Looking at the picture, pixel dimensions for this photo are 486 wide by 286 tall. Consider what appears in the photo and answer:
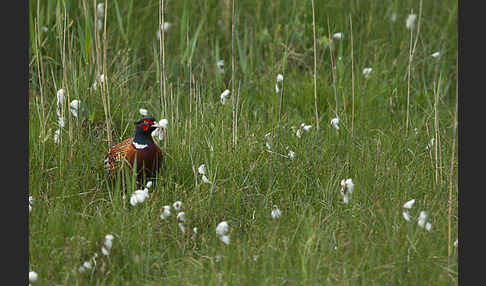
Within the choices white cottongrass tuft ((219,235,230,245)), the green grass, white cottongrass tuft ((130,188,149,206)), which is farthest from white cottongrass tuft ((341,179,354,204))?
white cottongrass tuft ((130,188,149,206))

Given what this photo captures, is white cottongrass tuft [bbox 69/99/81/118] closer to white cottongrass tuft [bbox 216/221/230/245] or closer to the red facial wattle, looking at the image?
the red facial wattle

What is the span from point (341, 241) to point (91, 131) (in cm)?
203

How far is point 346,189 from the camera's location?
3.70 meters

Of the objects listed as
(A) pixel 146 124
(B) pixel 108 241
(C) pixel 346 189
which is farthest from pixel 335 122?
(B) pixel 108 241

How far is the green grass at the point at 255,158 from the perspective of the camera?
10.8ft

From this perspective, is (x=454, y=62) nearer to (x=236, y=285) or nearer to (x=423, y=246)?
(x=423, y=246)

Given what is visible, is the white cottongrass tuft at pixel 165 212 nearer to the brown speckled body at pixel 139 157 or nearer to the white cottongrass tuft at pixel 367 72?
the brown speckled body at pixel 139 157

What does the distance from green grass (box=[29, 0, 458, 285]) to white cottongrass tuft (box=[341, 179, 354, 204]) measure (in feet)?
0.30

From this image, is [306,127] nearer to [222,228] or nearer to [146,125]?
[146,125]

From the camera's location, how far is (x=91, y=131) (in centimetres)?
459

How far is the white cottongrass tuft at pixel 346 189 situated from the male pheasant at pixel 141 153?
1.13 m

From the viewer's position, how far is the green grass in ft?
10.8

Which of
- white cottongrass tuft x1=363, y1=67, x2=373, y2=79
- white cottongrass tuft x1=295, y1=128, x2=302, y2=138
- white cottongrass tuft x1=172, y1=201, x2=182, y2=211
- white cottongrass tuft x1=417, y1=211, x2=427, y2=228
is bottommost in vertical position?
white cottongrass tuft x1=172, y1=201, x2=182, y2=211

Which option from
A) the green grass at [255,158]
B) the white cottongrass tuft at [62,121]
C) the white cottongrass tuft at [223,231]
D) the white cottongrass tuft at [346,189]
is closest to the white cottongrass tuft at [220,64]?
the green grass at [255,158]
